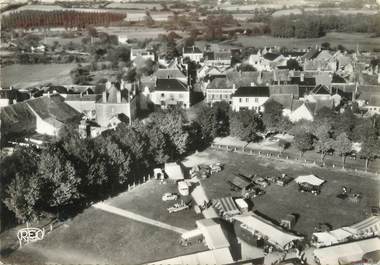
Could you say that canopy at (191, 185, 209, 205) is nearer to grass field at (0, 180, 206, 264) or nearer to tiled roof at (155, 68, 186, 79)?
grass field at (0, 180, 206, 264)

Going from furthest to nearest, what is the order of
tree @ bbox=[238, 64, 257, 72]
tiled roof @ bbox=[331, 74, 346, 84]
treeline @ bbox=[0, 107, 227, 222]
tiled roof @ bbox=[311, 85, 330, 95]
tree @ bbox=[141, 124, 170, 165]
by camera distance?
tree @ bbox=[238, 64, 257, 72], tiled roof @ bbox=[331, 74, 346, 84], tiled roof @ bbox=[311, 85, 330, 95], tree @ bbox=[141, 124, 170, 165], treeline @ bbox=[0, 107, 227, 222]

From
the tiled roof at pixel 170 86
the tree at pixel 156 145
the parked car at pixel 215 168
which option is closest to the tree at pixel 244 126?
the parked car at pixel 215 168

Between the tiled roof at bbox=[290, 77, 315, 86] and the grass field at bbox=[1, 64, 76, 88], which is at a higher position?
the tiled roof at bbox=[290, 77, 315, 86]

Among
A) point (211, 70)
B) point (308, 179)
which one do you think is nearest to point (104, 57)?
point (211, 70)

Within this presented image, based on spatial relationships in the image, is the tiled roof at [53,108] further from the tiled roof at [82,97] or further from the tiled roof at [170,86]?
the tiled roof at [170,86]

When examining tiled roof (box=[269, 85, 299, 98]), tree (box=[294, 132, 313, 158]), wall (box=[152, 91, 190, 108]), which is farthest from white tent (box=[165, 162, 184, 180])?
wall (box=[152, 91, 190, 108])

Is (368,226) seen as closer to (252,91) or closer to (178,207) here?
(178,207)

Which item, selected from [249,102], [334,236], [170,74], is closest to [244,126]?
[249,102]
